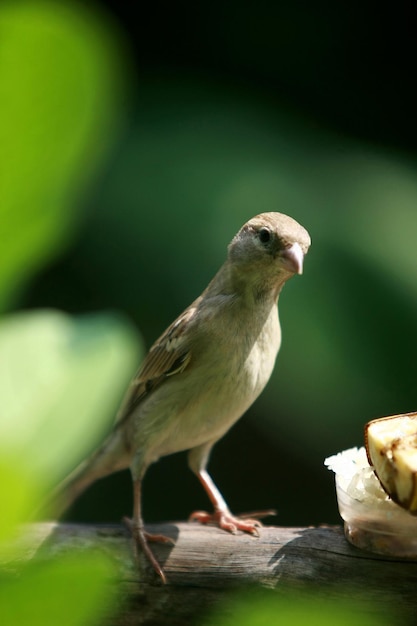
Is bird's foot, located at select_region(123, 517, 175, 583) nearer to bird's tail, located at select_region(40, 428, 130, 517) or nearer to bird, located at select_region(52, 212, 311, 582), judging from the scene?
bird, located at select_region(52, 212, 311, 582)

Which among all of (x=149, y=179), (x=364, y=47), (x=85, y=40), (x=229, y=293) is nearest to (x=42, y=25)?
(x=85, y=40)

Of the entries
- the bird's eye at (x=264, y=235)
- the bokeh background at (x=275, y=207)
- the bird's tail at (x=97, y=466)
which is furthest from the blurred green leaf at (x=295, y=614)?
the bokeh background at (x=275, y=207)

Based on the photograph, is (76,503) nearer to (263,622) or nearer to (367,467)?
(367,467)

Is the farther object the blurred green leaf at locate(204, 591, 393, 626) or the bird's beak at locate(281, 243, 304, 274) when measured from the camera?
the bird's beak at locate(281, 243, 304, 274)

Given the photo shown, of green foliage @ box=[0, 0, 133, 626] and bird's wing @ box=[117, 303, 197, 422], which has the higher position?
green foliage @ box=[0, 0, 133, 626]


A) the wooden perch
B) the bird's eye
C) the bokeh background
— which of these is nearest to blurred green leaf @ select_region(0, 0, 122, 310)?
the wooden perch

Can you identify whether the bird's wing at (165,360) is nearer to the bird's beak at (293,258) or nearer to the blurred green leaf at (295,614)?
the bird's beak at (293,258)

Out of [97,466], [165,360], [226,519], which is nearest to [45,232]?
[165,360]
